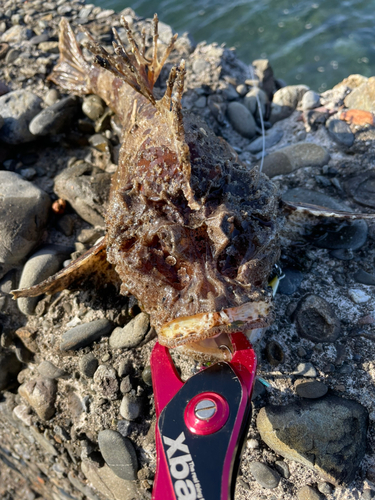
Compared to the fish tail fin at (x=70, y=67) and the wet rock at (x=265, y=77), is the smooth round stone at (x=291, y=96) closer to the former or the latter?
the wet rock at (x=265, y=77)

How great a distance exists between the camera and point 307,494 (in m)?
2.53

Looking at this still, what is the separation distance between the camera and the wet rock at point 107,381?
10.3 ft

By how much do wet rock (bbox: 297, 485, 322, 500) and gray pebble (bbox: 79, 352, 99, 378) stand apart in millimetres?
1814

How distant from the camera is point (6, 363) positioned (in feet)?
12.2

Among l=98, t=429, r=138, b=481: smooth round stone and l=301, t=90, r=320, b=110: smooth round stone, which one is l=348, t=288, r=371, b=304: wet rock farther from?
l=301, t=90, r=320, b=110: smooth round stone

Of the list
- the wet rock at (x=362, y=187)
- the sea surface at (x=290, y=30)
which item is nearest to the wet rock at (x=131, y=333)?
the wet rock at (x=362, y=187)

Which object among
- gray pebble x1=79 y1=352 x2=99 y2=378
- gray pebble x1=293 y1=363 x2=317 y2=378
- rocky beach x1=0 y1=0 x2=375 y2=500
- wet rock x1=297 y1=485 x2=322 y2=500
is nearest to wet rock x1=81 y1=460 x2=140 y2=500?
rocky beach x1=0 y1=0 x2=375 y2=500

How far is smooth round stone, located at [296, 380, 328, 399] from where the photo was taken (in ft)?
8.94

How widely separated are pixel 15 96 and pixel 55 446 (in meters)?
4.06

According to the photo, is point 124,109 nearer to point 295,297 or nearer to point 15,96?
point 15,96

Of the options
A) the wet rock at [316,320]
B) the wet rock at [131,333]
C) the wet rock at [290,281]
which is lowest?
the wet rock at [316,320]

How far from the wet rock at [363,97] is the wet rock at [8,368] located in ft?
15.6

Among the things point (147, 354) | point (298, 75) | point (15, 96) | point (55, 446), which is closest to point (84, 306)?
point (147, 354)

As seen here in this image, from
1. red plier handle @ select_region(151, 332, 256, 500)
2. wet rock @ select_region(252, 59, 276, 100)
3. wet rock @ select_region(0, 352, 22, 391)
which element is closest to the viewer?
red plier handle @ select_region(151, 332, 256, 500)
